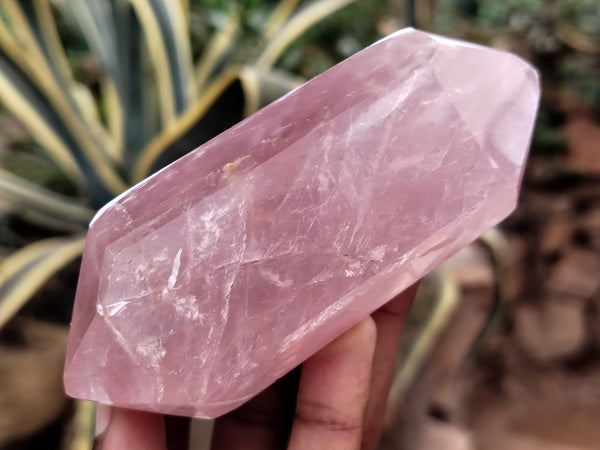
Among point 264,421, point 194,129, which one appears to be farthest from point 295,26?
point 264,421

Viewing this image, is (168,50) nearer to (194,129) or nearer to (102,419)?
(194,129)

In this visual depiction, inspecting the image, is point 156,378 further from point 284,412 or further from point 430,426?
point 430,426

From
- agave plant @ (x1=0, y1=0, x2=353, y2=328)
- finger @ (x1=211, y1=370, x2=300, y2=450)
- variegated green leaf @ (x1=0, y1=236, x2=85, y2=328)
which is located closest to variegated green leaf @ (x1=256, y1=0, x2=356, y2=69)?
agave plant @ (x1=0, y1=0, x2=353, y2=328)

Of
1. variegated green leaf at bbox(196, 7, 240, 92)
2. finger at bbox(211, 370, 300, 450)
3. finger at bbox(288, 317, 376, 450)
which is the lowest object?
finger at bbox(211, 370, 300, 450)

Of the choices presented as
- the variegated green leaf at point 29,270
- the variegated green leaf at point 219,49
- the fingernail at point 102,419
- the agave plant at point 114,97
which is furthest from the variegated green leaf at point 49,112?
the fingernail at point 102,419

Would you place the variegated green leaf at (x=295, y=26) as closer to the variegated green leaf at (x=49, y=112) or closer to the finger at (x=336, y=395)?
the variegated green leaf at (x=49, y=112)

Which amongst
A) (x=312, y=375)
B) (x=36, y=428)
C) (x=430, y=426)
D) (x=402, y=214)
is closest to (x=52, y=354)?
(x=36, y=428)

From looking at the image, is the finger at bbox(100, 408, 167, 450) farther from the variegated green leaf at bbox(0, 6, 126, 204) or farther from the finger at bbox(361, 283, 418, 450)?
the variegated green leaf at bbox(0, 6, 126, 204)
